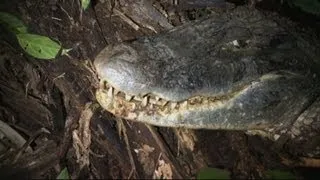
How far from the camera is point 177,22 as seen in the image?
11.4 ft

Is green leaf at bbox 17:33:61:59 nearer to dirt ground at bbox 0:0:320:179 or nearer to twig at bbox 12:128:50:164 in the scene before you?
dirt ground at bbox 0:0:320:179

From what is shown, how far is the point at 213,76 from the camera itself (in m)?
2.50

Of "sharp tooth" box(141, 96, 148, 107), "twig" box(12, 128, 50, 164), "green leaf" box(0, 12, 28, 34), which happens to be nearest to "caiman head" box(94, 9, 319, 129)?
"sharp tooth" box(141, 96, 148, 107)

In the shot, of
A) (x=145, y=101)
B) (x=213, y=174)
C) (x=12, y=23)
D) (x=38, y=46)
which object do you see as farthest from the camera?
(x=12, y=23)

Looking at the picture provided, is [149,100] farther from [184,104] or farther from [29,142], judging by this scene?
[29,142]

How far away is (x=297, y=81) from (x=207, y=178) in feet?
2.91

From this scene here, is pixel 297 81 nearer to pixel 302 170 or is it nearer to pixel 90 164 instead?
pixel 302 170

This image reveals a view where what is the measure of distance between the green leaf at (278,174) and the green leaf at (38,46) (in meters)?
1.78

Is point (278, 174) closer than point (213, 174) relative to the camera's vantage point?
No

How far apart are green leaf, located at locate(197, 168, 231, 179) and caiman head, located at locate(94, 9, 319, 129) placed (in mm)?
330

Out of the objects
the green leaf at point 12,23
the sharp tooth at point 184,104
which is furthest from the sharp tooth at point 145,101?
the green leaf at point 12,23

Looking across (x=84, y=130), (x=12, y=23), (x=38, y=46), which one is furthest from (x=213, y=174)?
(x=12, y=23)

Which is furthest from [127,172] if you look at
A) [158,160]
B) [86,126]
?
[86,126]

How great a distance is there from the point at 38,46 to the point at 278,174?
6.43 feet
